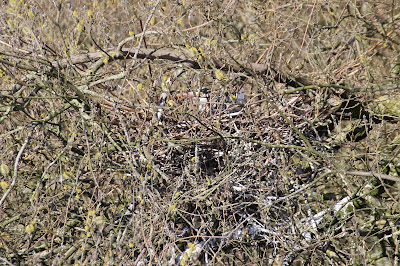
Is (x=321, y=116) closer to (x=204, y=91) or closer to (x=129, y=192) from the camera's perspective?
(x=204, y=91)

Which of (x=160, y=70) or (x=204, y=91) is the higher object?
(x=160, y=70)

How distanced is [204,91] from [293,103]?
2.30 ft

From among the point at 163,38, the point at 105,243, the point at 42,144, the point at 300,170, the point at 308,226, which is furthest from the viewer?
the point at 163,38

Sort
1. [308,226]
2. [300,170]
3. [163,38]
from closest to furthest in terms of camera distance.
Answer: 1. [308,226]
2. [300,170]
3. [163,38]

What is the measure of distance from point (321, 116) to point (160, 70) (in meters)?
1.32

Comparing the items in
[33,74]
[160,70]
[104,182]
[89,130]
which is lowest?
[104,182]

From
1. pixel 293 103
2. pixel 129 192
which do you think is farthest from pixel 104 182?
pixel 293 103

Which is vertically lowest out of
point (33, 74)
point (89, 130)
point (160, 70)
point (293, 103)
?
point (293, 103)

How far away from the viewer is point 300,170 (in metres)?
3.55

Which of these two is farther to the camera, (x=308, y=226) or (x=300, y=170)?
(x=300, y=170)

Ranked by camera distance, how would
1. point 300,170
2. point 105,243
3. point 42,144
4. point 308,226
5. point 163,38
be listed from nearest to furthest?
point 105,243 < point 42,144 < point 308,226 < point 300,170 < point 163,38

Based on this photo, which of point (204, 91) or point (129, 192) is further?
point (204, 91)

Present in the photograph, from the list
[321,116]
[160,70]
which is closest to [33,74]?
[160,70]

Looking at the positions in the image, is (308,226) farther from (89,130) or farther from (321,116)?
(89,130)
